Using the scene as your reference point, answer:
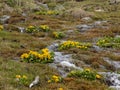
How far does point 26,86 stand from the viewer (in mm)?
13273

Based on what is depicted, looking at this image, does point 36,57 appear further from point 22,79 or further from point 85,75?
point 22,79

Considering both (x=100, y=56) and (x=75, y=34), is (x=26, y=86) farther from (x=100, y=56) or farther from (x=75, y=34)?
(x=75, y=34)

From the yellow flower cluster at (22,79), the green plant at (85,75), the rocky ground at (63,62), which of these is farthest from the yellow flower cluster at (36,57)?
the yellow flower cluster at (22,79)

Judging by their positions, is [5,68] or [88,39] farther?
[88,39]

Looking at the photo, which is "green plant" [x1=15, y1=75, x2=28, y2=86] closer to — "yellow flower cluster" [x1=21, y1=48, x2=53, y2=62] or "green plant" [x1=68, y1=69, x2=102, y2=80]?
"green plant" [x1=68, y1=69, x2=102, y2=80]

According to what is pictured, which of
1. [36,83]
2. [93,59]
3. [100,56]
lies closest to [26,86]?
[36,83]

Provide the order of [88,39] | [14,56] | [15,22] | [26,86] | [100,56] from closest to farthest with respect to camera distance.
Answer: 1. [26,86]
2. [14,56]
3. [100,56]
4. [88,39]
5. [15,22]

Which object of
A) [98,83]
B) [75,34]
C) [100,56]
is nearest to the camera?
[98,83]

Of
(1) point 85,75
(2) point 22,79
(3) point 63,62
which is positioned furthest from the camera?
(3) point 63,62

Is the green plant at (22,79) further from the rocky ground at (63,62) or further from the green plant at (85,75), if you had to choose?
the green plant at (85,75)

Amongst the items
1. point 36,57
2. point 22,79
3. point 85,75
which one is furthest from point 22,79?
point 36,57

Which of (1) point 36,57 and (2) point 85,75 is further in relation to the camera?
(1) point 36,57

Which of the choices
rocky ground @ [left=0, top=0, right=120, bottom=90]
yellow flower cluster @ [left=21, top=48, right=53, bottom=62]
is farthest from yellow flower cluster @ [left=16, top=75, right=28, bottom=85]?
yellow flower cluster @ [left=21, top=48, right=53, bottom=62]

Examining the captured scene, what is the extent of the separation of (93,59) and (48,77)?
5.12 m
